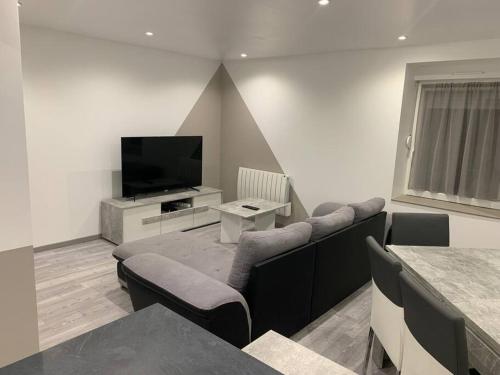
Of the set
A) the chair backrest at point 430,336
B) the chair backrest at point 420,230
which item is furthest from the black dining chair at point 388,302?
the chair backrest at point 420,230

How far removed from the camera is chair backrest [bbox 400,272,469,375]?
52.1 inches

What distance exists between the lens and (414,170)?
4.31m

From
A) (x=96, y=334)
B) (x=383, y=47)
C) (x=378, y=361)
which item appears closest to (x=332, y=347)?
(x=378, y=361)

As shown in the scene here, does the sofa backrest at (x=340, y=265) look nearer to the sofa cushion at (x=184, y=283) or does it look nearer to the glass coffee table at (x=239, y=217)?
the sofa cushion at (x=184, y=283)

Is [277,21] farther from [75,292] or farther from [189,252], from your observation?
[75,292]

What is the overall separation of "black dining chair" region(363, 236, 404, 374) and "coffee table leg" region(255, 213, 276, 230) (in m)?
2.56

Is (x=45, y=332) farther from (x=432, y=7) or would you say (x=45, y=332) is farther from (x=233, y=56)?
(x=233, y=56)

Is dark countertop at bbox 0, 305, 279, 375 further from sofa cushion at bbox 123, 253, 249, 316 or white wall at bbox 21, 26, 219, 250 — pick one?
white wall at bbox 21, 26, 219, 250

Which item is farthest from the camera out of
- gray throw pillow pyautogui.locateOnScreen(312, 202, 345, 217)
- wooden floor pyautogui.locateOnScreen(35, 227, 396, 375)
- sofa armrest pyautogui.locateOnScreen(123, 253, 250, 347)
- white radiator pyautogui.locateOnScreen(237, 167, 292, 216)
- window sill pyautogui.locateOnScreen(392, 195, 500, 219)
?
white radiator pyautogui.locateOnScreen(237, 167, 292, 216)

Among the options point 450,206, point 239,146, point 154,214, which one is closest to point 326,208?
point 450,206

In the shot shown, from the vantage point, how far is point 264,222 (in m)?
4.78

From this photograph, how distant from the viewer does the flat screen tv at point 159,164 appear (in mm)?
4570

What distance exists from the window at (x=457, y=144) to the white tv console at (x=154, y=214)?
2.88 metres

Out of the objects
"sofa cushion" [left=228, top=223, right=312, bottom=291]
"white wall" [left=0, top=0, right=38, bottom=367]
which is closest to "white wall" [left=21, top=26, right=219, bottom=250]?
"white wall" [left=0, top=0, right=38, bottom=367]
